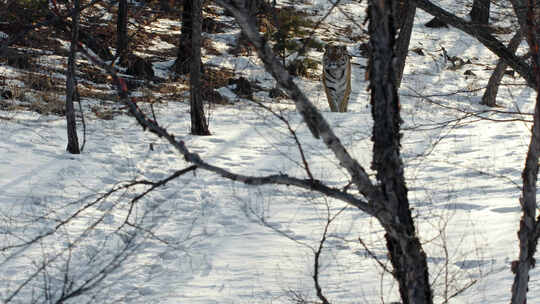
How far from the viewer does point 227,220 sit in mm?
5598

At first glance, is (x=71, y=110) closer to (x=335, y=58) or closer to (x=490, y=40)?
(x=490, y=40)

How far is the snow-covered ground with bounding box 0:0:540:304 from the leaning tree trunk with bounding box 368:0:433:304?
1.08ft

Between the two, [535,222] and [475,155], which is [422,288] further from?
[475,155]

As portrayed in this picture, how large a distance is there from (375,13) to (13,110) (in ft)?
23.5

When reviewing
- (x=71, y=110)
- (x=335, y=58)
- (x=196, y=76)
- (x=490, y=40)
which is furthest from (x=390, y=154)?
(x=335, y=58)

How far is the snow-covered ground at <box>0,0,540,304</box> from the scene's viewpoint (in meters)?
4.15

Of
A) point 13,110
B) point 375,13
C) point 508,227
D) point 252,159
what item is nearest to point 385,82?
point 375,13

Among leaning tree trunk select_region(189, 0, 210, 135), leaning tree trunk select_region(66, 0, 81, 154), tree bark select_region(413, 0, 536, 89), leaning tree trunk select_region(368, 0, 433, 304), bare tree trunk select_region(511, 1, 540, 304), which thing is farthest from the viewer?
leaning tree trunk select_region(189, 0, 210, 135)

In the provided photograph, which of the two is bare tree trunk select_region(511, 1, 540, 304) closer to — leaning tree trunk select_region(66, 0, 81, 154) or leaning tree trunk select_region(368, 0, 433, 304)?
leaning tree trunk select_region(368, 0, 433, 304)

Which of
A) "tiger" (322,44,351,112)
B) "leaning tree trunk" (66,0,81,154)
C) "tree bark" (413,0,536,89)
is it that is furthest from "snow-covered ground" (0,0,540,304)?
"tiger" (322,44,351,112)

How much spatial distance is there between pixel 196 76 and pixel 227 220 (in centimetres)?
339

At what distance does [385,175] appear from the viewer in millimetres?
2232

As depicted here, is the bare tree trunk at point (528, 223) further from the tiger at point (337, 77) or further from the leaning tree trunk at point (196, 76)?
the tiger at point (337, 77)

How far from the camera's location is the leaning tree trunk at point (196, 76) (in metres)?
8.16
